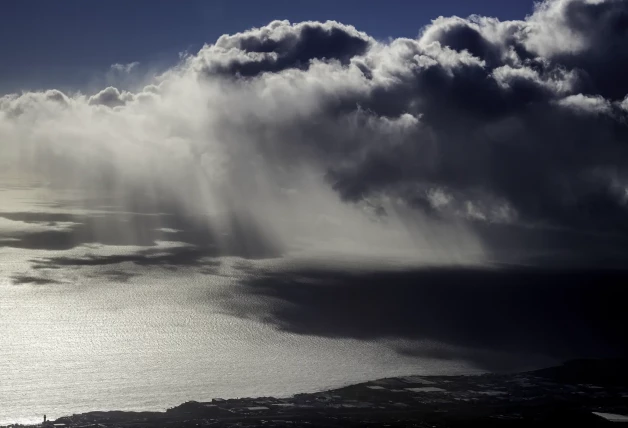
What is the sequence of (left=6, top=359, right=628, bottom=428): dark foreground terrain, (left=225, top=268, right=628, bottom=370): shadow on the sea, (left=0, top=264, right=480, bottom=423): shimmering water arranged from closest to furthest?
(left=6, top=359, right=628, bottom=428): dark foreground terrain
(left=0, top=264, right=480, bottom=423): shimmering water
(left=225, top=268, right=628, bottom=370): shadow on the sea

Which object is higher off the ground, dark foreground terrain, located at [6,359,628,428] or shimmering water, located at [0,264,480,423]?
shimmering water, located at [0,264,480,423]

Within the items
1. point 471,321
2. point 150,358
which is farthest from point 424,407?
point 471,321

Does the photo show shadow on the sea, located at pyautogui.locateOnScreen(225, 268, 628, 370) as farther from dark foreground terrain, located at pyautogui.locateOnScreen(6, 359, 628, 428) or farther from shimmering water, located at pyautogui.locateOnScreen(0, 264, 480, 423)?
dark foreground terrain, located at pyautogui.locateOnScreen(6, 359, 628, 428)

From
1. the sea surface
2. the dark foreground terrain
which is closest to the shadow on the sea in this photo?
the sea surface

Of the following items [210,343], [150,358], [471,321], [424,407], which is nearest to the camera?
[424,407]

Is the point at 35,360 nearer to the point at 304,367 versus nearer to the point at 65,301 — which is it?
the point at 304,367

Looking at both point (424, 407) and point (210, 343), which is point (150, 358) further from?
point (424, 407)

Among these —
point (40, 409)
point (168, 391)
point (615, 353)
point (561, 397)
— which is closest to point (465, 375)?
point (561, 397)

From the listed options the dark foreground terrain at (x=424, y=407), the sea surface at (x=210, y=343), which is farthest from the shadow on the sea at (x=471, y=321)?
the dark foreground terrain at (x=424, y=407)
